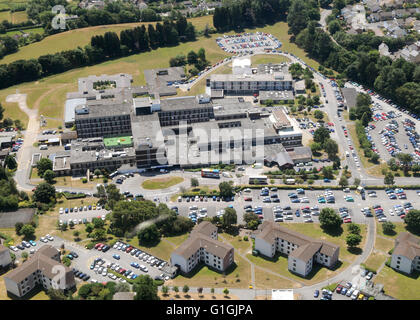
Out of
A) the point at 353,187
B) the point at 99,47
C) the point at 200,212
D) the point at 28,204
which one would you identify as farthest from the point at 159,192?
the point at 99,47

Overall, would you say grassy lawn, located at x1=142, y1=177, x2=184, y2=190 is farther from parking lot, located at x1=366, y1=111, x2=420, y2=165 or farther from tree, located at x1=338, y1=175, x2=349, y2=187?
parking lot, located at x1=366, y1=111, x2=420, y2=165

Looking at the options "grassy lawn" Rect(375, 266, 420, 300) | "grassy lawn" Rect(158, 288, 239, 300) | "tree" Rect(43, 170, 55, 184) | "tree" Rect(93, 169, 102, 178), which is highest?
"tree" Rect(43, 170, 55, 184)

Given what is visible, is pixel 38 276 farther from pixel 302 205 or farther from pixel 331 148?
pixel 331 148

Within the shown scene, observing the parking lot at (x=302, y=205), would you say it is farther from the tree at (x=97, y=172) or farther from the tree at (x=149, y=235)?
the tree at (x=97, y=172)

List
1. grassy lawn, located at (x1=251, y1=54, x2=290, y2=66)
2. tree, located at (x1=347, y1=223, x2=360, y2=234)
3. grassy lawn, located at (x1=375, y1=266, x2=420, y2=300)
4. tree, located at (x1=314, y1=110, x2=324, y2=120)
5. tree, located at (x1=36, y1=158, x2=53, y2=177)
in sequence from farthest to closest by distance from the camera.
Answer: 1. grassy lawn, located at (x1=251, y1=54, x2=290, y2=66)
2. tree, located at (x1=314, y1=110, x2=324, y2=120)
3. tree, located at (x1=36, y1=158, x2=53, y2=177)
4. tree, located at (x1=347, y1=223, x2=360, y2=234)
5. grassy lawn, located at (x1=375, y1=266, x2=420, y2=300)

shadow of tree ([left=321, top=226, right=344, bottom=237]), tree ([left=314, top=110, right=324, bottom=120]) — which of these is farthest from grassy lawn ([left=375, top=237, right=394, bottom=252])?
tree ([left=314, top=110, right=324, bottom=120])

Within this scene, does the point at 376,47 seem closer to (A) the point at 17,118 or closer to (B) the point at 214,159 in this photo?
(B) the point at 214,159

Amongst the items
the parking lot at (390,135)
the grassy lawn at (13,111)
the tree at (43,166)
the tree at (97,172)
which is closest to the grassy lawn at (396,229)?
the parking lot at (390,135)

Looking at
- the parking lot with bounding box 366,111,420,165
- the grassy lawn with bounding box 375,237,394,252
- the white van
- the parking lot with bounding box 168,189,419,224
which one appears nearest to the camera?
the white van
